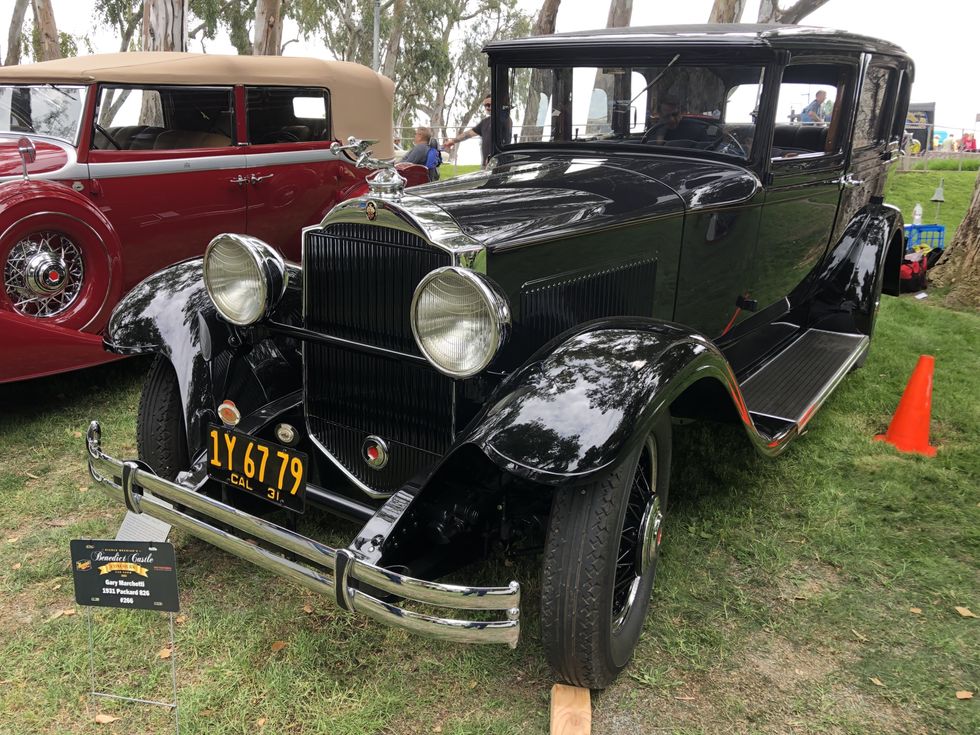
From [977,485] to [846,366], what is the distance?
773mm

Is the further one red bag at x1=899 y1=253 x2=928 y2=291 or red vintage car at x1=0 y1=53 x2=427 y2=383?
red bag at x1=899 y1=253 x2=928 y2=291

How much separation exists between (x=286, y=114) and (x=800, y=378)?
12.7 ft

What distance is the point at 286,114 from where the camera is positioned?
5.54m

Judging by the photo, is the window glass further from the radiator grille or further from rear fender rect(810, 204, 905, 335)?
the radiator grille

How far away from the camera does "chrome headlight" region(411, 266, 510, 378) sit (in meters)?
2.04

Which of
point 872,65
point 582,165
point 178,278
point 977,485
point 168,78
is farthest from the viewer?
point 168,78

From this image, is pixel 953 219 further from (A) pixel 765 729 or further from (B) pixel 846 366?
(A) pixel 765 729

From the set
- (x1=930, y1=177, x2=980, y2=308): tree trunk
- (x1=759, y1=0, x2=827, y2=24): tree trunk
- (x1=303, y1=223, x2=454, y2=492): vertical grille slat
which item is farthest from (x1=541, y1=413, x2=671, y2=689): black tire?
(x1=759, y1=0, x2=827, y2=24): tree trunk

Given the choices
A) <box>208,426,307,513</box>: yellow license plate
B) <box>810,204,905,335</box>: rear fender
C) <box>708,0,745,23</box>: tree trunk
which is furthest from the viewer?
<box>708,0,745,23</box>: tree trunk

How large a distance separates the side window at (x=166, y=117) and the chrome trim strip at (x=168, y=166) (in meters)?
0.12

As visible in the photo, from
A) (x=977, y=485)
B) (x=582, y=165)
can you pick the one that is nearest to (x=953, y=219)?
(x=977, y=485)

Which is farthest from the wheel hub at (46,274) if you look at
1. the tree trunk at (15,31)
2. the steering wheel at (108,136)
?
the tree trunk at (15,31)

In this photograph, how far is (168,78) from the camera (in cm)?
482

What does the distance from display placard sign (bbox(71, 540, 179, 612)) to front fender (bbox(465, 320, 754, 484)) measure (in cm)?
86
